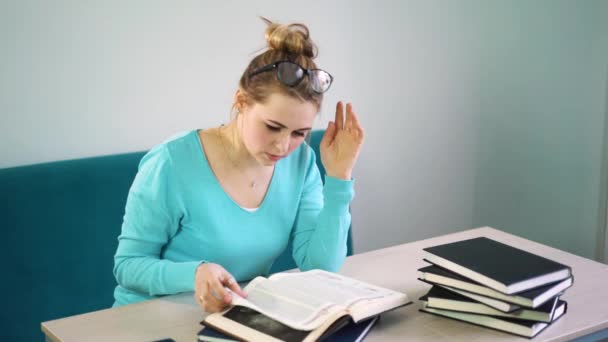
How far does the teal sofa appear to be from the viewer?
216cm

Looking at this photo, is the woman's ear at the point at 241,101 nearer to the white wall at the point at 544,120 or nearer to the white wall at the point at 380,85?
the white wall at the point at 380,85

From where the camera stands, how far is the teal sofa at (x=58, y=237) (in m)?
2.16

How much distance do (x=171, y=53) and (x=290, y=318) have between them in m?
1.33

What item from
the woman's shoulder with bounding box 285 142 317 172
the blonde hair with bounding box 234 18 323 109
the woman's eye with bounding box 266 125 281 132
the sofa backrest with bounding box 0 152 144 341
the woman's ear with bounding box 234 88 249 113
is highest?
the blonde hair with bounding box 234 18 323 109

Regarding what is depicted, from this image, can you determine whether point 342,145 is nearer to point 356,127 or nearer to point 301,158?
point 356,127

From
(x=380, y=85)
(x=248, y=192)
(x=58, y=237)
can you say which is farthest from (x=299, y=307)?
(x=380, y=85)

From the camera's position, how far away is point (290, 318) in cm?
139

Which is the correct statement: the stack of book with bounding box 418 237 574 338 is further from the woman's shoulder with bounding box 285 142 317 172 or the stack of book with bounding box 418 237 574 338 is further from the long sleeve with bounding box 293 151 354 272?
the woman's shoulder with bounding box 285 142 317 172

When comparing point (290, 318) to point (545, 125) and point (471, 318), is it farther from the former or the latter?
point (545, 125)

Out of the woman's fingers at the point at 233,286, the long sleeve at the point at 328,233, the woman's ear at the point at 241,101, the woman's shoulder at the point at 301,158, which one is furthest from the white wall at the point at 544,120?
the woman's fingers at the point at 233,286

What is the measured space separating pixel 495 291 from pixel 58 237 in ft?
4.27

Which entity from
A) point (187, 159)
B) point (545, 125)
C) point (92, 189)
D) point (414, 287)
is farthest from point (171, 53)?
point (545, 125)

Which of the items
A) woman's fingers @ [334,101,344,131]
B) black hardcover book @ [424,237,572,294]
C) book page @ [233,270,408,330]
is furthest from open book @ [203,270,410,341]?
woman's fingers @ [334,101,344,131]

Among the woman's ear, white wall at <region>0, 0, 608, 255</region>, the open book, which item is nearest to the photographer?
the open book
